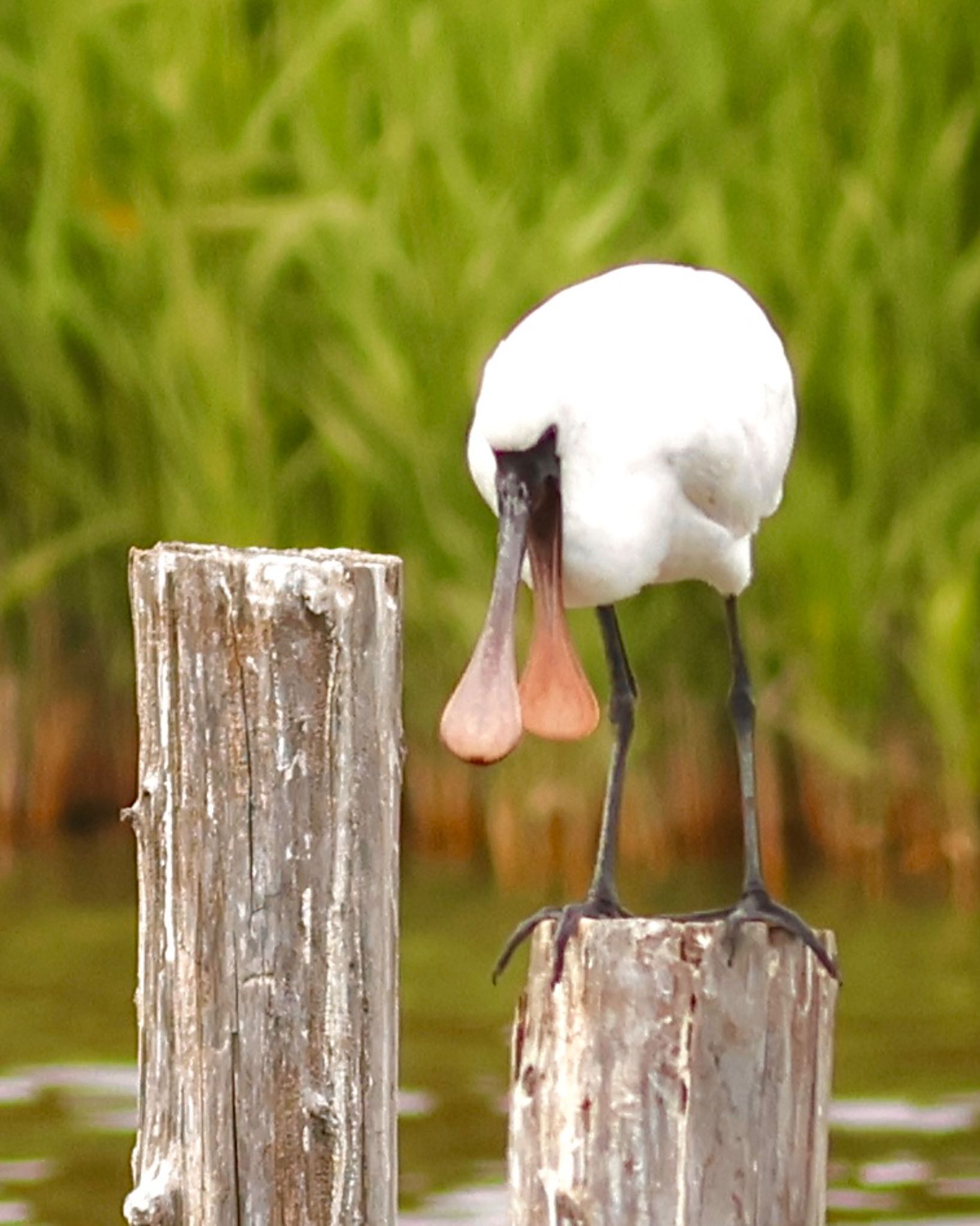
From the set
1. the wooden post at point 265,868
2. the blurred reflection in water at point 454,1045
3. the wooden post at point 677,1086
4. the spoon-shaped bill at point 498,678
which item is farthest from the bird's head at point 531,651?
the blurred reflection in water at point 454,1045

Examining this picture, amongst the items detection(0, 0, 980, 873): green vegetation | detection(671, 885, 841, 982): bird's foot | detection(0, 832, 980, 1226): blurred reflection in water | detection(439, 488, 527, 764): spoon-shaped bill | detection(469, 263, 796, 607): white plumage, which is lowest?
detection(0, 832, 980, 1226): blurred reflection in water

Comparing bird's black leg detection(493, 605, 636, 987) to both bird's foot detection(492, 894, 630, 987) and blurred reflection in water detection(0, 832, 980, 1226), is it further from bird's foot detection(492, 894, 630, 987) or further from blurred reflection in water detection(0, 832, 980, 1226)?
blurred reflection in water detection(0, 832, 980, 1226)

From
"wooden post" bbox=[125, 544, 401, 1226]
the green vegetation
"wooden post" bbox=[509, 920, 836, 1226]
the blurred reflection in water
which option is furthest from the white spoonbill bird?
the green vegetation

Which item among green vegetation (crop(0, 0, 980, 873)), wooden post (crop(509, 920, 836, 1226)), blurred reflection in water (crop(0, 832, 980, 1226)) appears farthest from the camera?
green vegetation (crop(0, 0, 980, 873))

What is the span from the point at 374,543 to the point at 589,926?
353 centimetres

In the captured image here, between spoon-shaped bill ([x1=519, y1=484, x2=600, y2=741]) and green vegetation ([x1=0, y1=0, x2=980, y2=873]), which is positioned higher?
green vegetation ([x1=0, y1=0, x2=980, y2=873])

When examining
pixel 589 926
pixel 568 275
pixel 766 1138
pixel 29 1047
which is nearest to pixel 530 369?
pixel 589 926

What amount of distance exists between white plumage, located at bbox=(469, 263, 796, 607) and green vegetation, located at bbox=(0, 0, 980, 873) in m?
1.88

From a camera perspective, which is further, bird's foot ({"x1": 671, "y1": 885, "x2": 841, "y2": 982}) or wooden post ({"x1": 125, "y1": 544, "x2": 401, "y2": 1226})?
bird's foot ({"x1": 671, "y1": 885, "x2": 841, "y2": 982})

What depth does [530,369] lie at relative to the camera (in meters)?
3.69

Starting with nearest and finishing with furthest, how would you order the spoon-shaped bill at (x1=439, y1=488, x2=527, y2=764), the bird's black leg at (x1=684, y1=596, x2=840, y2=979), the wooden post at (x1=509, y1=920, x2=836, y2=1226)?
the wooden post at (x1=509, y1=920, x2=836, y2=1226)
the bird's black leg at (x1=684, y1=596, x2=840, y2=979)
the spoon-shaped bill at (x1=439, y1=488, x2=527, y2=764)

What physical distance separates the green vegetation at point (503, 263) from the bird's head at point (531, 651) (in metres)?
2.24

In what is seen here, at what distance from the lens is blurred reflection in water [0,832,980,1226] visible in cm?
509

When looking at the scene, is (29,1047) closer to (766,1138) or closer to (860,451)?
(860,451)
